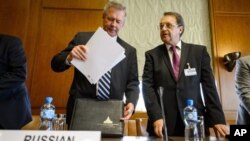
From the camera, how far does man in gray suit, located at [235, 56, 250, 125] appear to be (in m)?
1.98

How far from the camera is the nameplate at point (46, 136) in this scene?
100 cm

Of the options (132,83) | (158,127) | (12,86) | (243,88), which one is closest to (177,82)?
(132,83)

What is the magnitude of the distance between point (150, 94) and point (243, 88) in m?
0.73

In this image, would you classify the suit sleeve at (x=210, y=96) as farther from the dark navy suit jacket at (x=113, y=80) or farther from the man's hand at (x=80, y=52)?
the man's hand at (x=80, y=52)

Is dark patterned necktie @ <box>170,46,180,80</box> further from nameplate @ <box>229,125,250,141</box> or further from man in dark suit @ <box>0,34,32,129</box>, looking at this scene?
man in dark suit @ <box>0,34,32,129</box>

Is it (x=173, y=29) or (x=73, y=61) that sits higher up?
(x=173, y=29)

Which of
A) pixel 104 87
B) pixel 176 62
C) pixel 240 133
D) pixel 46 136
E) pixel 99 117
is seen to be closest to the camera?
pixel 46 136

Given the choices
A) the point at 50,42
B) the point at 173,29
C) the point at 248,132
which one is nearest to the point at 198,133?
the point at 248,132

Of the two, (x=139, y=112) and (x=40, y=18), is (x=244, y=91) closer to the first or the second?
(x=139, y=112)

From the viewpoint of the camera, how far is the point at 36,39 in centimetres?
390

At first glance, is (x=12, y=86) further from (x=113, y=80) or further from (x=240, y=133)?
(x=240, y=133)

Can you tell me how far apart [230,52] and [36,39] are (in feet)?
9.41

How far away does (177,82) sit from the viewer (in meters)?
1.89

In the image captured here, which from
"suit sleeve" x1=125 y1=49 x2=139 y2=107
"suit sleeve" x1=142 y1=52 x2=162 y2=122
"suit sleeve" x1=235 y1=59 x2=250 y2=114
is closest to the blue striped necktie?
"suit sleeve" x1=125 y1=49 x2=139 y2=107
